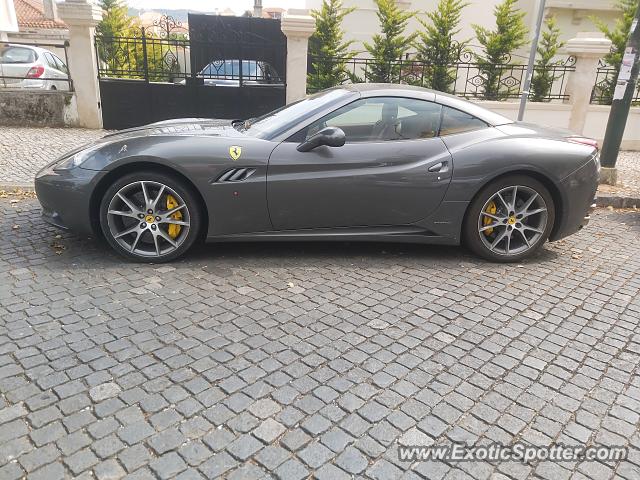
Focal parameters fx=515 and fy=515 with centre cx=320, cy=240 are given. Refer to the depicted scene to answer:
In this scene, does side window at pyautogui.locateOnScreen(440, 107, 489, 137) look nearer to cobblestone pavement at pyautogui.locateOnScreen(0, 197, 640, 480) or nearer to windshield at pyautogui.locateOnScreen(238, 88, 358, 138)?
windshield at pyautogui.locateOnScreen(238, 88, 358, 138)

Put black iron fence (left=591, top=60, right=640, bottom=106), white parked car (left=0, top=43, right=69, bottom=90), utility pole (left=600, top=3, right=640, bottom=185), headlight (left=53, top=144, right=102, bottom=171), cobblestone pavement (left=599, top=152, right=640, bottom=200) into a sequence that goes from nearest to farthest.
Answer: headlight (left=53, top=144, right=102, bottom=171) < utility pole (left=600, top=3, right=640, bottom=185) < cobblestone pavement (left=599, top=152, right=640, bottom=200) < black iron fence (left=591, top=60, right=640, bottom=106) < white parked car (left=0, top=43, right=69, bottom=90)

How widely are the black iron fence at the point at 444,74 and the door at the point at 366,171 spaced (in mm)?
6713

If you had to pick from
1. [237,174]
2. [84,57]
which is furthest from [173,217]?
[84,57]

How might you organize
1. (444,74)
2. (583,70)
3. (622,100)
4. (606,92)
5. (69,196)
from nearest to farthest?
(69,196), (622,100), (583,70), (444,74), (606,92)

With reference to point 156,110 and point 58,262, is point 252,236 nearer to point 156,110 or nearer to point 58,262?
point 58,262

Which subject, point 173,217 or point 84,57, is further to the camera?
point 84,57

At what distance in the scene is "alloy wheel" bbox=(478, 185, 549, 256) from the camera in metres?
4.41

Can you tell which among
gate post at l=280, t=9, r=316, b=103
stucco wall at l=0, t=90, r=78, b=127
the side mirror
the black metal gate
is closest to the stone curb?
the side mirror

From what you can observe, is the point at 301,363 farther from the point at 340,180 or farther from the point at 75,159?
the point at 75,159

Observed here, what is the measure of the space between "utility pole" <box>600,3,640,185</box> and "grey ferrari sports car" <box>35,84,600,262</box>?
3.32 metres

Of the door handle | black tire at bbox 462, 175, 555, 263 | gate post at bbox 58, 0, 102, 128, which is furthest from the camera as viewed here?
gate post at bbox 58, 0, 102, 128

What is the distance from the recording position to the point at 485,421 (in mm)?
2486

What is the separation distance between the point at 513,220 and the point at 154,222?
301 cm

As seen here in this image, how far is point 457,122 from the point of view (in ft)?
14.6
